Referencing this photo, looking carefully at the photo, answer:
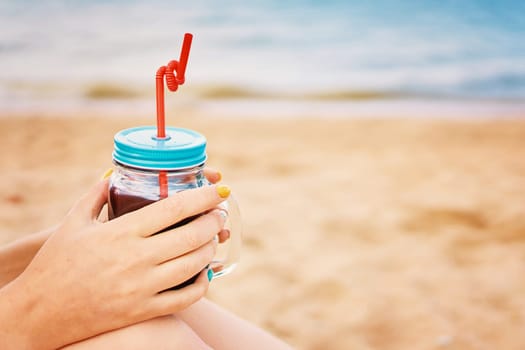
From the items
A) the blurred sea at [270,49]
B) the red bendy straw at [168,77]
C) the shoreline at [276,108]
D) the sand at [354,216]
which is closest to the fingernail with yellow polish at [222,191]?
the red bendy straw at [168,77]

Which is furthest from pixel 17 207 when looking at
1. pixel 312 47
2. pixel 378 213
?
pixel 312 47

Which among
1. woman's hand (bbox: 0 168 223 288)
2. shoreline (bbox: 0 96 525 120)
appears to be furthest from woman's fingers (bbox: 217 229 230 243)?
shoreline (bbox: 0 96 525 120)

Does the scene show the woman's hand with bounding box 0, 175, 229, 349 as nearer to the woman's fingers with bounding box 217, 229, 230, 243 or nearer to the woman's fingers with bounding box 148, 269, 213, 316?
the woman's fingers with bounding box 148, 269, 213, 316

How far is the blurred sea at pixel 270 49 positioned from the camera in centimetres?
556

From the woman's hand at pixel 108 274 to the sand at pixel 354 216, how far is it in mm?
1028

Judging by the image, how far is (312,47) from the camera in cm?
756

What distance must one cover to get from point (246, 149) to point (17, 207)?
1439 millimetres

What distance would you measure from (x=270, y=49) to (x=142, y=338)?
6.85m

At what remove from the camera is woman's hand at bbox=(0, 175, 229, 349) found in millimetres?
761

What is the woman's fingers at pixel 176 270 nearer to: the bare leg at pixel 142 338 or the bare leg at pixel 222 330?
the bare leg at pixel 142 338

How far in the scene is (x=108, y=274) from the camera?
0.76m

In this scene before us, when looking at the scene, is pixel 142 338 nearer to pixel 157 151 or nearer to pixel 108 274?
pixel 108 274

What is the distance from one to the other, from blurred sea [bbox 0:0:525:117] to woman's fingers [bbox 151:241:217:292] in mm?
4169

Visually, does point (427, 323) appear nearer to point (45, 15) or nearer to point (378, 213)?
point (378, 213)
